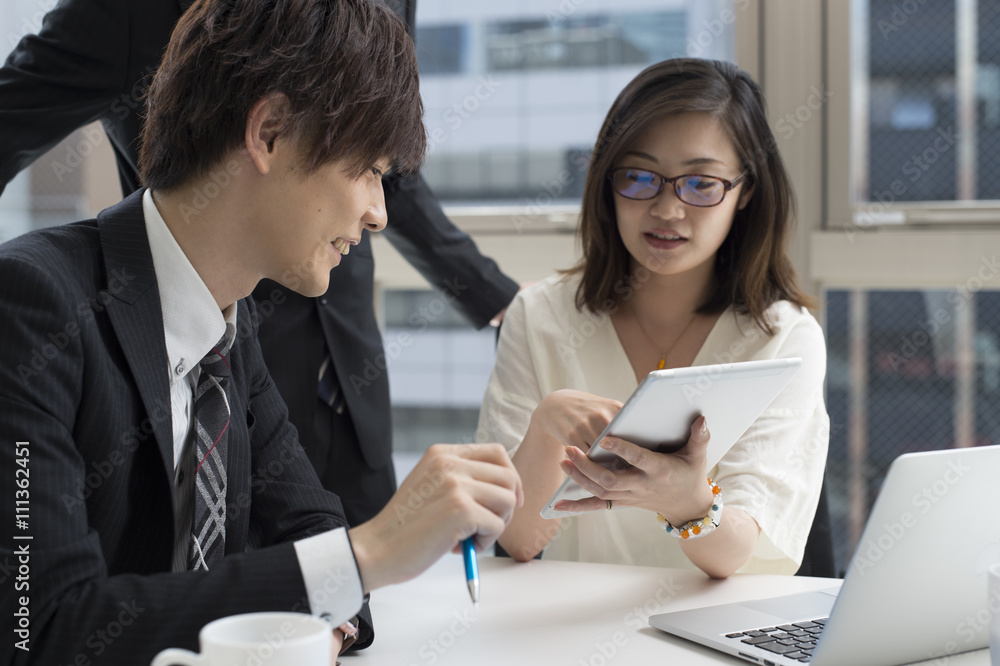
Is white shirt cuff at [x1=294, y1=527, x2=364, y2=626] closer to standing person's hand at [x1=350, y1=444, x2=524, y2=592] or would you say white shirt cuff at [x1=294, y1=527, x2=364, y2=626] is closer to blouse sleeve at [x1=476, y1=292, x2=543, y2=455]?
standing person's hand at [x1=350, y1=444, x2=524, y2=592]

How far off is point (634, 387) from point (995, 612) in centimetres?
96

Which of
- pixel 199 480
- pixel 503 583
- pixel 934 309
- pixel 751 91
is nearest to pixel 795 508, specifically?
pixel 503 583

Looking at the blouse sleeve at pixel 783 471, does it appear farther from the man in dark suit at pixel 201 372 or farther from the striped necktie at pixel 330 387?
the striped necktie at pixel 330 387

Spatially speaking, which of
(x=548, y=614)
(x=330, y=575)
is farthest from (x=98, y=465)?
(x=548, y=614)

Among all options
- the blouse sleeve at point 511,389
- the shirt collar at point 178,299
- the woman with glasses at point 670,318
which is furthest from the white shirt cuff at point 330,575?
the blouse sleeve at point 511,389

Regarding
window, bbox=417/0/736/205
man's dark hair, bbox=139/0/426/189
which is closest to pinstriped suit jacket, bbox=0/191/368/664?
man's dark hair, bbox=139/0/426/189

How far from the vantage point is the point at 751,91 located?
1.80 meters

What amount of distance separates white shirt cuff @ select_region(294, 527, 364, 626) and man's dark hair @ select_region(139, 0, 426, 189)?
0.45m

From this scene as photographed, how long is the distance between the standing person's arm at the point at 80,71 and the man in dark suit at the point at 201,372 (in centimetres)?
69

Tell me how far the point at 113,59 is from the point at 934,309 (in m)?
Result: 2.09

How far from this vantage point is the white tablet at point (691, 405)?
1021 mm

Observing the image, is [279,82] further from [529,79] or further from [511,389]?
[529,79]

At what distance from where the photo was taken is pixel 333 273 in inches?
74.8

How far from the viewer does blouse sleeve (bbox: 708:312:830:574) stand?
4.83ft
